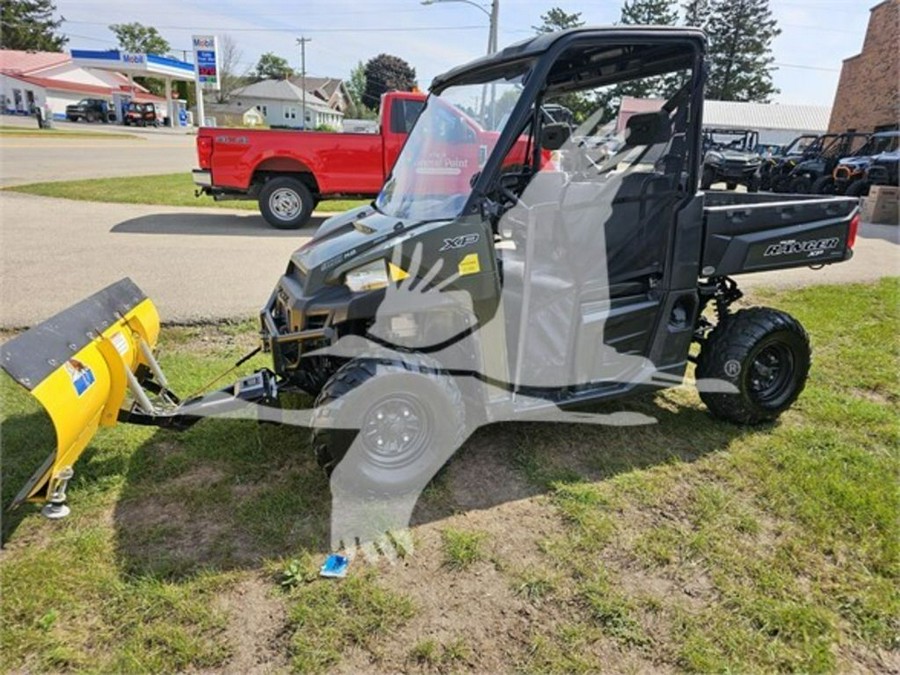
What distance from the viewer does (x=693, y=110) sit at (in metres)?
3.30

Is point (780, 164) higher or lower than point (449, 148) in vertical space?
higher

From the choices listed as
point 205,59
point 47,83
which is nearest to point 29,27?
point 47,83

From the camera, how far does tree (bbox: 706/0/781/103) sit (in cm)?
5778

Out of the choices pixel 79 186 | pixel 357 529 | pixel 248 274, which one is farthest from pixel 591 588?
pixel 79 186

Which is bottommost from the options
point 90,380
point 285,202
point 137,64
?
point 90,380

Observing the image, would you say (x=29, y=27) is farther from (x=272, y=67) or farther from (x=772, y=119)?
(x=772, y=119)

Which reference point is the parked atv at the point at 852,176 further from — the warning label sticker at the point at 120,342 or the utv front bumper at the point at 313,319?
the warning label sticker at the point at 120,342

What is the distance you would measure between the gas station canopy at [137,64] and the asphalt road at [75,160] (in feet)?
111

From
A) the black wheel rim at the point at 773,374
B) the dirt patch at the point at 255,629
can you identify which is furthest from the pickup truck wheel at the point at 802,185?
the dirt patch at the point at 255,629

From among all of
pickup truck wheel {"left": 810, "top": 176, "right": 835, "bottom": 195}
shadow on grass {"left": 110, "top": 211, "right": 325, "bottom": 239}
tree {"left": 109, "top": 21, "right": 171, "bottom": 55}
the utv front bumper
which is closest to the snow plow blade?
the utv front bumper

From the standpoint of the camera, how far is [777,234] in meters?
3.71

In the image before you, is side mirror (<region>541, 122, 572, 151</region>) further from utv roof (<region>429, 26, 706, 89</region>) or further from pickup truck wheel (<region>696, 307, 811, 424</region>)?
pickup truck wheel (<region>696, 307, 811, 424</region>)

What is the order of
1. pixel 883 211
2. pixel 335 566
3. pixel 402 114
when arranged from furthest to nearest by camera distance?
pixel 883 211 → pixel 402 114 → pixel 335 566

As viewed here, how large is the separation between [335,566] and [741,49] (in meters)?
69.8
